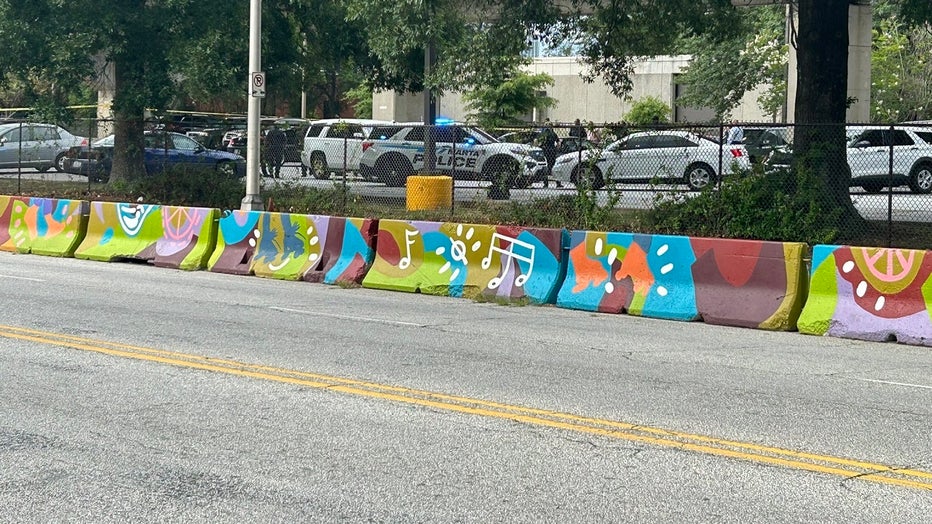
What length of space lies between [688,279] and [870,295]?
6.46ft

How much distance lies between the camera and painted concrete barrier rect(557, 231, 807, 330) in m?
12.0

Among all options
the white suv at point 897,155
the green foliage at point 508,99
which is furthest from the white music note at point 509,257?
the green foliage at point 508,99

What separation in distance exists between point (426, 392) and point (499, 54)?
13.1 m

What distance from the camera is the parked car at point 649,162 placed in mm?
18562

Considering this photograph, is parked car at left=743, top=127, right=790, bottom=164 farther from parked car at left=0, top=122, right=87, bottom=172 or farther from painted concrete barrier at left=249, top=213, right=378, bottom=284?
parked car at left=0, top=122, right=87, bottom=172

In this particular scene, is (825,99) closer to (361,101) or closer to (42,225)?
(42,225)

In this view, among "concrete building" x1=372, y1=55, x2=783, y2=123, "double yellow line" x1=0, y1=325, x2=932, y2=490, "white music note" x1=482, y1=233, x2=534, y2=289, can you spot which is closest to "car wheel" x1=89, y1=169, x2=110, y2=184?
"white music note" x1=482, y1=233, x2=534, y2=289

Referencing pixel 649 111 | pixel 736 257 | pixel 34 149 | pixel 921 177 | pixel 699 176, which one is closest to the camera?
pixel 736 257

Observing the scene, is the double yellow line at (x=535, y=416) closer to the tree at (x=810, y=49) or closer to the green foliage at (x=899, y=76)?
the tree at (x=810, y=49)

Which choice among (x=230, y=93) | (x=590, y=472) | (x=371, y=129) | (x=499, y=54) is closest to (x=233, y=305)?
(x=590, y=472)

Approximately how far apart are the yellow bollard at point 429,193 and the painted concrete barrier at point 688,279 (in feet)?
24.8

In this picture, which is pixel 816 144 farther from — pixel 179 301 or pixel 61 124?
pixel 61 124

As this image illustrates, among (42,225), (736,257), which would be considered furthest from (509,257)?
(42,225)

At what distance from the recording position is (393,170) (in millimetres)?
24516
